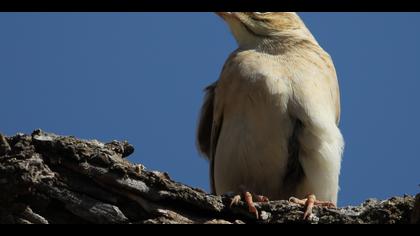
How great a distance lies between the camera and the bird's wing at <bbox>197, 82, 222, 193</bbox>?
7615 mm

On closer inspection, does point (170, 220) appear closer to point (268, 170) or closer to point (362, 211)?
point (362, 211)

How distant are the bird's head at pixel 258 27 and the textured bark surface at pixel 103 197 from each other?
3.00 meters

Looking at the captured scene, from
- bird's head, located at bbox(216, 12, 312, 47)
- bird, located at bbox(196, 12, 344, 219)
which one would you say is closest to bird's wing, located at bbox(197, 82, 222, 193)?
bird, located at bbox(196, 12, 344, 219)

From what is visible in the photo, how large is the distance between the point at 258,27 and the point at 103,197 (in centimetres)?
348

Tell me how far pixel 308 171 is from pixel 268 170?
361mm

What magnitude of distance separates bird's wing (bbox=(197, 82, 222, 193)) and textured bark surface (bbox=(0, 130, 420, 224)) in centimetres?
228

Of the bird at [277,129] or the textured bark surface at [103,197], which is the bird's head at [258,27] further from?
the textured bark surface at [103,197]

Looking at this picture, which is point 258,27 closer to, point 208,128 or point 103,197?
point 208,128

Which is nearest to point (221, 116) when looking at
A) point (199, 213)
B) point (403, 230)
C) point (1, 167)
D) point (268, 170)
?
point (268, 170)

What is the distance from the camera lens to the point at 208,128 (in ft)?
26.6

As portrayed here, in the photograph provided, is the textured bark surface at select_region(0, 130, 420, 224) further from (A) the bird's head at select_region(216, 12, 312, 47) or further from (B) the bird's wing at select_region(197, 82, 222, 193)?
(A) the bird's head at select_region(216, 12, 312, 47)

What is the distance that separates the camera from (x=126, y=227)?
4.51m

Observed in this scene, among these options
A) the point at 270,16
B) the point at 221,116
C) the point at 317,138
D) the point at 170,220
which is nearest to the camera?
the point at 170,220

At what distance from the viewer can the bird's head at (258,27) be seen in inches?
315
